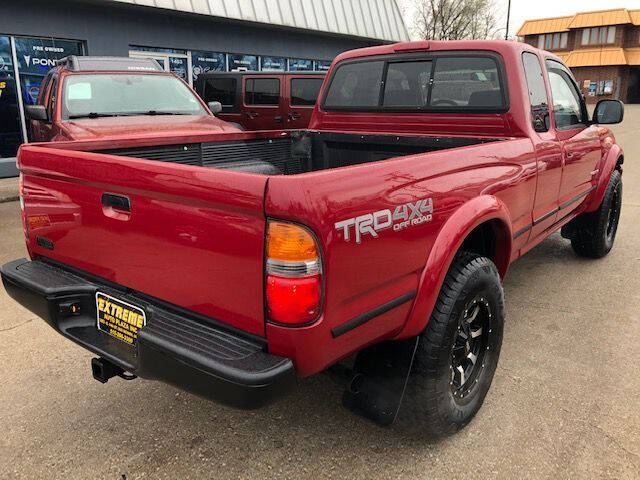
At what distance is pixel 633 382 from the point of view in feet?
9.72

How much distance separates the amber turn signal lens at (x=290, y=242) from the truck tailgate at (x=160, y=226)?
0.05 m

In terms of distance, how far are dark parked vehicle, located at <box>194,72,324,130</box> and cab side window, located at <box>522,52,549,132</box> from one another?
642 cm

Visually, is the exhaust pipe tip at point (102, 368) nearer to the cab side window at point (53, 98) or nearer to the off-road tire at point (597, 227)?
the off-road tire at point (597, 227)

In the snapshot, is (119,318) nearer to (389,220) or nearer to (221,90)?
(389,220)

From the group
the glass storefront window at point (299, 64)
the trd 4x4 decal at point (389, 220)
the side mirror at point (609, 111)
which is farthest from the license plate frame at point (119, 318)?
the glass storefront window at point (299, 64)

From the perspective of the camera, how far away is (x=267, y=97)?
10047 millimetres

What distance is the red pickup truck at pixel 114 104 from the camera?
18.9 ft

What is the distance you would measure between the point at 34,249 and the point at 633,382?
330 centimetres

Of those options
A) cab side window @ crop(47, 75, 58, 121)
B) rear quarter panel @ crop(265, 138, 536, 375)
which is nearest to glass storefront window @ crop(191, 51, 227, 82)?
cab side window @ crop(47, 75, 58, 121)

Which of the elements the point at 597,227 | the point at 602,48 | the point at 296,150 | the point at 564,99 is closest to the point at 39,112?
the point at 296,150

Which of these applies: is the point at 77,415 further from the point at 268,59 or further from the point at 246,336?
the point at 268,59

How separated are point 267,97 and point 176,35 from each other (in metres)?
3.59

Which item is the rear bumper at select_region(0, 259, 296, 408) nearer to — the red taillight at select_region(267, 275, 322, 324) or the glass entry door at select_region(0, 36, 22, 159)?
the red taillight at select_region(267, 275, 322, 324)

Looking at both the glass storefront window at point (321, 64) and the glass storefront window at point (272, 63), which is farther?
the glass storefront window at point (321, 64)
